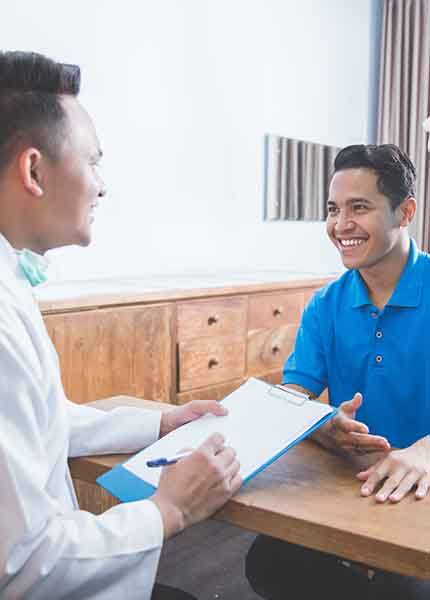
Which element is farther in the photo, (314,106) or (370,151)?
(314,106)


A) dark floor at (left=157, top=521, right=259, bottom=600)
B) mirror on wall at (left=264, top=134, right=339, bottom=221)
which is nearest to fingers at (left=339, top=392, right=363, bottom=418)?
dark floor at (left=157, top=521, right=259, bottom=600)

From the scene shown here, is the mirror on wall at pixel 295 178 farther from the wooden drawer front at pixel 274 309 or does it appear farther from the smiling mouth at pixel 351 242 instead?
the smiling mouth at pixel 351 242

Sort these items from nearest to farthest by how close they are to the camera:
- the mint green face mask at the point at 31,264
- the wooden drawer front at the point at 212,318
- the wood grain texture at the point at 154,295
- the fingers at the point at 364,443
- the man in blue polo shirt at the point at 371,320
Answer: the mint green face mask at the point at 31,264 < the fingers at the point at 364,443 < the man in blue polo shirt at the point at 371,320 < the wood grain texture at the point at 154,295 < the wooden drawer front at the point at 212,318

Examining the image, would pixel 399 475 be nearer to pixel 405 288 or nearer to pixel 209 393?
pixel 405 288

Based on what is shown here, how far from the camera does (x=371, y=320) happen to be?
5.75ft

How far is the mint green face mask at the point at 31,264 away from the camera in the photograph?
1.10 meters

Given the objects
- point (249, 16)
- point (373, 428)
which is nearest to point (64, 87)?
point (373, 428)

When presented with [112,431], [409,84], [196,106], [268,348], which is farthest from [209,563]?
[409,84]

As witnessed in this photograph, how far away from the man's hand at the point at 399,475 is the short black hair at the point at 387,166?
2.80 feet

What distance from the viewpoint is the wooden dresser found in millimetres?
2436

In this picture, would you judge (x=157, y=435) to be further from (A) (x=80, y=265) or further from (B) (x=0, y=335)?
(A) (x=80, y=265)

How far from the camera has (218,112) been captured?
3.86 m

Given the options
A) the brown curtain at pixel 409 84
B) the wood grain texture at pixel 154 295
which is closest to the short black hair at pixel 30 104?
the wood grain texture at pixel 154 295

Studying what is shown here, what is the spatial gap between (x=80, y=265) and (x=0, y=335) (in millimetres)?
2250
